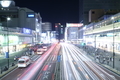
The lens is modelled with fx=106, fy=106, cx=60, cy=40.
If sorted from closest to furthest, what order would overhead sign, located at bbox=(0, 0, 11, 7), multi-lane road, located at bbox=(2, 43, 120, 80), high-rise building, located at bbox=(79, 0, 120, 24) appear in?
multi-lane road, located at bbox=(2, 43, 120, 80)
overhead sign, located at bbox=(0, 0, 11, 7)
high-rise building, located at bbox=(79, 0, 120, 24)

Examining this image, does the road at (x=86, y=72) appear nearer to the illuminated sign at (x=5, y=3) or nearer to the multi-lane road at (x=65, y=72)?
the multi-lane road at (x=65, y=72)

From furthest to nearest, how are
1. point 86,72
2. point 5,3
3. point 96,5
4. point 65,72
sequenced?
1. point 96,5
2. point 5,3
3. point 65,72
4. point 86,72

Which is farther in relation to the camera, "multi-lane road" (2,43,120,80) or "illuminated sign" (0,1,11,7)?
"illuminated sign" (0,1,11,7)

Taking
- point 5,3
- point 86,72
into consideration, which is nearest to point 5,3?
point 5,3

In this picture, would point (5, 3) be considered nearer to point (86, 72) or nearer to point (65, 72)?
point (65, 72)

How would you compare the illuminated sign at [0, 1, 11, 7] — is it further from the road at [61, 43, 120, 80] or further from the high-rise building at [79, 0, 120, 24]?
the high-rise building at [79, 0, 120, 24]

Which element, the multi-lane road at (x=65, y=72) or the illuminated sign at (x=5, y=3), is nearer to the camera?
the multi-lane road at (x=65, y=72)

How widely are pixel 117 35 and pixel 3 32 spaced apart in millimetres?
→ 40980

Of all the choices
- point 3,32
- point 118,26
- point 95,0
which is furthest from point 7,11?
point 95,0

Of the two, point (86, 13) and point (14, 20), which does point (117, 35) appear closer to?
point (14, 20)

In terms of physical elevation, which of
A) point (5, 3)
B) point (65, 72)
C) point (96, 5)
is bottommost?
point (65, 72)

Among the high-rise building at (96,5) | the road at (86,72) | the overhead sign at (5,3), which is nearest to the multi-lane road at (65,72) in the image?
the road at (86,72)

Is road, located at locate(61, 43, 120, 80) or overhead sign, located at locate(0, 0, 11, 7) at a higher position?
overhead sign, located at locate(0, 0, 11, 7)

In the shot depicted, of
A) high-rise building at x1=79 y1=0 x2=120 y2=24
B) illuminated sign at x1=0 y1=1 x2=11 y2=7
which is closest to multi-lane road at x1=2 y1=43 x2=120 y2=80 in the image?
illuminated sign at x1=0 y1=1 x2=11 y2=7
